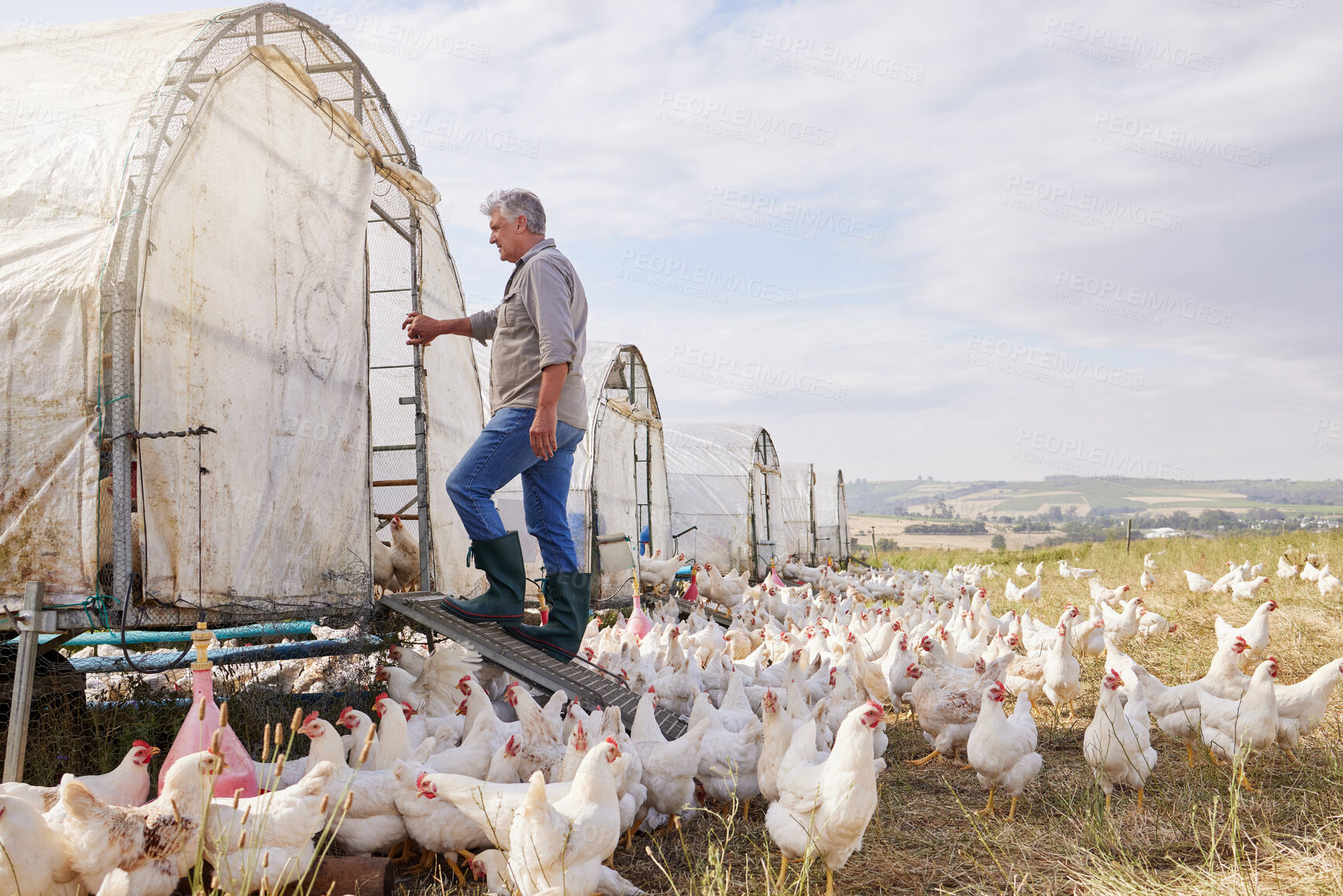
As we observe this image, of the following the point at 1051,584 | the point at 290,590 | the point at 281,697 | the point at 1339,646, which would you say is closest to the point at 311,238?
the point at 290,590

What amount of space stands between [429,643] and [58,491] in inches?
121

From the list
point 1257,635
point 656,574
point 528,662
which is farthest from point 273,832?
point 656,574

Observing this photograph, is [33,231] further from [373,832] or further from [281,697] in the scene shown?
[373,832]

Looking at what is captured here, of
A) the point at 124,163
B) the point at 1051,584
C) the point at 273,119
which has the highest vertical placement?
the point at 273,119

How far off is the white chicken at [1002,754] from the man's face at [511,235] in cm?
351

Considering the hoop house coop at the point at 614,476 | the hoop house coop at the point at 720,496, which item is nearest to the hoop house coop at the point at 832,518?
the hoop house coop at the point at 720,496

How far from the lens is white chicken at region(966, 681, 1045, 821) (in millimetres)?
4016

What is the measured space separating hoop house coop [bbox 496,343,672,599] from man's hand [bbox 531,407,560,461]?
4.95m

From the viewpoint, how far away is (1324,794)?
361 cm

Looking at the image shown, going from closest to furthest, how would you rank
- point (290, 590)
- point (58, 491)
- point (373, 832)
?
point (373, 832), point (58, 491), point (290, 590)

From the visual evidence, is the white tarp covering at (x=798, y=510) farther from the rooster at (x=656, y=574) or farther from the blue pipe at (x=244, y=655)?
the blue pipe at (x=244, y=655)

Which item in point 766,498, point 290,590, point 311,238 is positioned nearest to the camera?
point 290,590

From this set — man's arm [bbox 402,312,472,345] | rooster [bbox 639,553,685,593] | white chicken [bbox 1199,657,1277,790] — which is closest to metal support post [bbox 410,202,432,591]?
man's arm [bbox 402,312,472,345]

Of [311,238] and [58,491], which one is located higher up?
[311,238]
